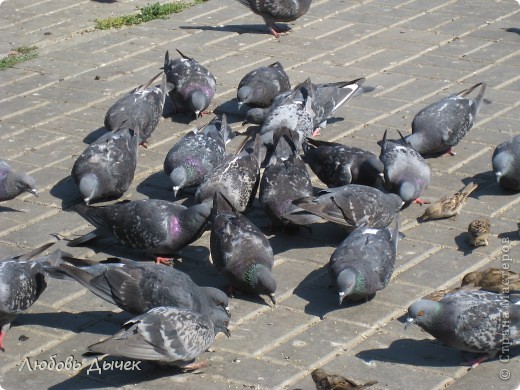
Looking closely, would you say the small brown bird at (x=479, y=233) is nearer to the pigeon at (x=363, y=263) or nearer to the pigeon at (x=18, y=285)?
the pigeon at (x=363, y=263)

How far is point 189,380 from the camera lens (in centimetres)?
658

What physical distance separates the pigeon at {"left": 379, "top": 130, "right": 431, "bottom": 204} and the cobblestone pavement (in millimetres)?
223

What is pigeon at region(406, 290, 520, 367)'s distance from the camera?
21.6 feet

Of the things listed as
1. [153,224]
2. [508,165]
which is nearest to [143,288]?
[153,224]

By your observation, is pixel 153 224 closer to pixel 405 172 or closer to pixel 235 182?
pixel 235 182

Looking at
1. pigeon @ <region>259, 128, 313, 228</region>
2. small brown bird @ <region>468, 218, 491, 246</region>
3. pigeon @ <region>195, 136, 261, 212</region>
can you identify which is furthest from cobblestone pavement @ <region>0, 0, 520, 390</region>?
pigeon @ <region>195, 136, 261, 212</region>

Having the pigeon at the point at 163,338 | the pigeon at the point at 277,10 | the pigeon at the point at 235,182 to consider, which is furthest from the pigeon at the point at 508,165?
the pigeon at the point at 277,10

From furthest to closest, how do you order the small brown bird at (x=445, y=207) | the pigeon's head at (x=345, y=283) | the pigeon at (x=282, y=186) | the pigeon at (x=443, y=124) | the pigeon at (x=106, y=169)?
the pigeon at (x=443, y=124) < the pigeon at (x=106, y=169) < the small brown bird at (x=445, y=207) < the pigeon at (x=282, y=186) < the pigeon's head at (x=345, y=283)

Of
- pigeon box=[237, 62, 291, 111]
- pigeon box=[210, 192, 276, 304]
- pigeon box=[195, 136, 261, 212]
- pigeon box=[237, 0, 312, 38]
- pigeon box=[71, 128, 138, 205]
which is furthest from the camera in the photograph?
pigeon box=[237, 0, 312, 38]

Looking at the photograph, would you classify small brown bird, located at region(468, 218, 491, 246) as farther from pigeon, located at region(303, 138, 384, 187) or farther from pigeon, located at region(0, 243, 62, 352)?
pigeon, located at region(0, 243, 62, 352)

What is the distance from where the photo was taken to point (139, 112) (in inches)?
388

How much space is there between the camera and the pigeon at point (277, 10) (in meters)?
12.6

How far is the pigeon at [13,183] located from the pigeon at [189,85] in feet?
7.05

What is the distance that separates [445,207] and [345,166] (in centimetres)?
87
